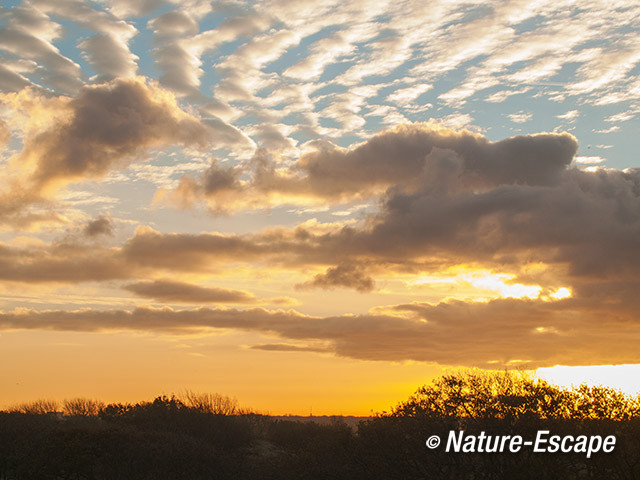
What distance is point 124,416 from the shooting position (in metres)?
60.3

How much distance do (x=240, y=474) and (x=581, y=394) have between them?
23509mm

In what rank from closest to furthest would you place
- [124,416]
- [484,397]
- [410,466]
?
1. [410,466]
2. [484,397]
3. [124,416]

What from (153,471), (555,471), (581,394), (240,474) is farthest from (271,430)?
(555,471)

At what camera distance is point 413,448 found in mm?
37062

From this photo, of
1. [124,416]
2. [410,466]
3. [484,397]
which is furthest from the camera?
[124,416]

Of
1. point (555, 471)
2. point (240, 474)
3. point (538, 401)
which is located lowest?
point (240, 474)

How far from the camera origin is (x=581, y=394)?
4056cm

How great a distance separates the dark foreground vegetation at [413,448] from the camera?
32969 millimetres

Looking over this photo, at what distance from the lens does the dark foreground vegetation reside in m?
33.0

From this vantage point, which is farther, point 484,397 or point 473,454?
point 484,397

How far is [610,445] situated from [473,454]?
7.02 meters

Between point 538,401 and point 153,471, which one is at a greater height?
point 538,401

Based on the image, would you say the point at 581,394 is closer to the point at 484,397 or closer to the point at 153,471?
the point at 484,397

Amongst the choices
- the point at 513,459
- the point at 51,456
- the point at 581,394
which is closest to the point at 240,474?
the point at 51,456
